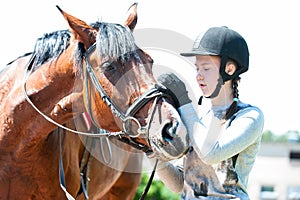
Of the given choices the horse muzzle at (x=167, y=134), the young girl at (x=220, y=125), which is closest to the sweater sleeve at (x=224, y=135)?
the young girl at (x=220, y=125)

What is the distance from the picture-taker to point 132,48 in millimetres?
4074

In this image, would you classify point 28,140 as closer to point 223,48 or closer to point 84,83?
point 84,83

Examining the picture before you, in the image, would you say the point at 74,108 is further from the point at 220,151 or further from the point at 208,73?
the point at 220,151

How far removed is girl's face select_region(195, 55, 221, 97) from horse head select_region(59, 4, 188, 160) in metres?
0.25

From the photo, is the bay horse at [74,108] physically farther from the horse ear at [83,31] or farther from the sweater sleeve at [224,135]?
the sweater sleeve at [224,135]

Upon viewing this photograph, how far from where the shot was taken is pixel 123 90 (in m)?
4.07

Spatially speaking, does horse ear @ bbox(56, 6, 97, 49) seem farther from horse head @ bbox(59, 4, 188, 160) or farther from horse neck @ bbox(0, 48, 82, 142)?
horse neck @ bbox(0, 48, 82, 142)

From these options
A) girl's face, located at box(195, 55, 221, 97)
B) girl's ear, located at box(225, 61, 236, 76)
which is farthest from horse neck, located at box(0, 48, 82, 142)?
girl's ear, located at box(225, 61, 236, 76)

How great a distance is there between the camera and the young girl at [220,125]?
3447 mm

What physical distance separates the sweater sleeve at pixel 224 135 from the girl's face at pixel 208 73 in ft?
0.49

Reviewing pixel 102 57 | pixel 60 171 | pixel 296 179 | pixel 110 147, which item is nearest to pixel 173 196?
pixel 110 147

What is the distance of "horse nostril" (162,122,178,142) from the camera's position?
3660mm

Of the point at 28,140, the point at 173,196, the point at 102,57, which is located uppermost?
the point at 102,57

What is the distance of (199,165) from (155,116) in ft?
1.46
